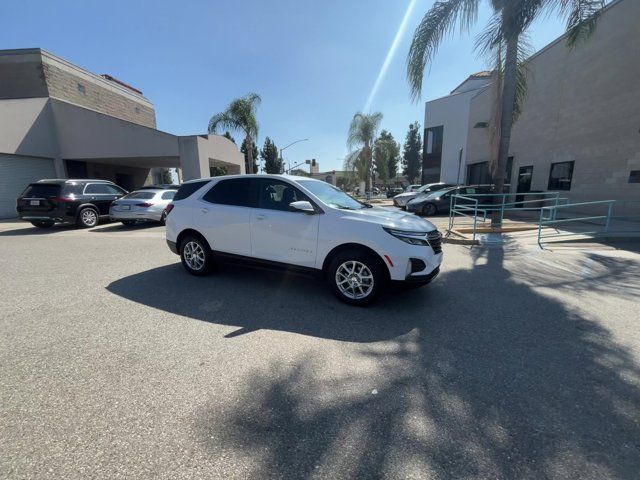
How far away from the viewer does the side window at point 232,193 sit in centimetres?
488

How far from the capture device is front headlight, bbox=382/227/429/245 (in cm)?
383

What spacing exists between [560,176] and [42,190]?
21.1 meters

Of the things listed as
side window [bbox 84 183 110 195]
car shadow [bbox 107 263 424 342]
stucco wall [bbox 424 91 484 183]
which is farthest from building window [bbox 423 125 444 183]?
car shadow [bbox 107 263 424 342]

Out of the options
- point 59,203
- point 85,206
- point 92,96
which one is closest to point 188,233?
point 59,203

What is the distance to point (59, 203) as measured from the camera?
1041 cm

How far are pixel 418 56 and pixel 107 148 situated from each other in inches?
668

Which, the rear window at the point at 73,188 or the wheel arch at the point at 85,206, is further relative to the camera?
the wheel arch at the point at 85,206

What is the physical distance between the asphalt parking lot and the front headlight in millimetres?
902

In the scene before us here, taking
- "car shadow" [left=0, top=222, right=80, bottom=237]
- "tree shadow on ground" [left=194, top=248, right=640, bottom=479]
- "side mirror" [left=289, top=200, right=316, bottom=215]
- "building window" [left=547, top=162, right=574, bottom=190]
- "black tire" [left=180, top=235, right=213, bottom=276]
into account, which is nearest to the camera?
"tree shadow on ground" [left=194, top=248, right=640, bottom=479]

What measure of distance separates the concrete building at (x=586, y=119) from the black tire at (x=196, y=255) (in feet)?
35.4

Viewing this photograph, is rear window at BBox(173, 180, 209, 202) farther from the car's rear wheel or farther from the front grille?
the car's rear wheel

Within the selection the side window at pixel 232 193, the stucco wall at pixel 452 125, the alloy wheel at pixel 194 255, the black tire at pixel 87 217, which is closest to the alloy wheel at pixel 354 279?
the side window at pixel 232 193

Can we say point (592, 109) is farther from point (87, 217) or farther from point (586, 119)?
point (87, 217)

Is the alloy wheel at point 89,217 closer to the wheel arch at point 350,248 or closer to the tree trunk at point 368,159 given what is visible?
the wheel arch at point 350,248
